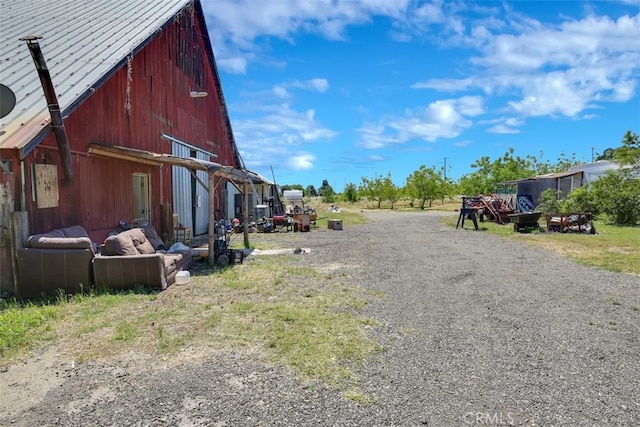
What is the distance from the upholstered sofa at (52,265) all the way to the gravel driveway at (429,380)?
248 centimetres

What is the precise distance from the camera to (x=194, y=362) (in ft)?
13.2

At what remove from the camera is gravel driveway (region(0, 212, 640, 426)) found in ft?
10.1

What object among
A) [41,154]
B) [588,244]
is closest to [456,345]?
[41,154]

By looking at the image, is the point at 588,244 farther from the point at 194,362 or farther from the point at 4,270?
the point at 4,270

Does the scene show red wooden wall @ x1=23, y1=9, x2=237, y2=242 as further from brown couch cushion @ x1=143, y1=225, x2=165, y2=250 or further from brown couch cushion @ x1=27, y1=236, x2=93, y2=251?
brown couch cushion @ x1=143, y1=225, x2=165, y2=250

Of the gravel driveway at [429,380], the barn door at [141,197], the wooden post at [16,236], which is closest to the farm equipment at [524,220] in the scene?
the gravel driveway at [429,380]

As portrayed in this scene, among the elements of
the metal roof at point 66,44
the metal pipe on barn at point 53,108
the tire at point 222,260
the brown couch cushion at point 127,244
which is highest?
the metal roof at point 66,44

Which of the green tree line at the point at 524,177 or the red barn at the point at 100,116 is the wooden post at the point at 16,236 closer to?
the red barn at the point at 100,116

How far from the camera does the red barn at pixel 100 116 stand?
6.53 metres

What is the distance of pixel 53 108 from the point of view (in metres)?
6.47

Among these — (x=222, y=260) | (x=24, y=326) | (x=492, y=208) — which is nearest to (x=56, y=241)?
(x=24, y=326)

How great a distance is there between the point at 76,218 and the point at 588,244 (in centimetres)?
1358

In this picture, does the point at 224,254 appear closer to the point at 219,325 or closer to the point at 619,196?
the point at 219,325

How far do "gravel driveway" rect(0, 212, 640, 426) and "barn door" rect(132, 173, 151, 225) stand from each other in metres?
7.18
